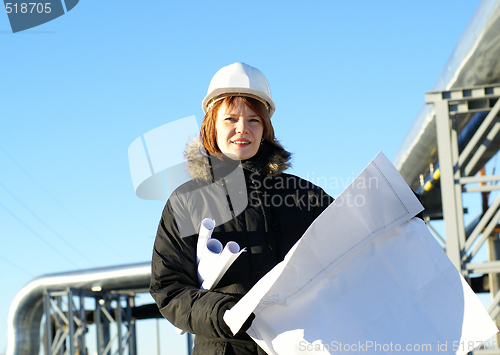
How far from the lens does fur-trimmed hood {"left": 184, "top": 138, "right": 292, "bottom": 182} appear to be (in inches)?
74.7

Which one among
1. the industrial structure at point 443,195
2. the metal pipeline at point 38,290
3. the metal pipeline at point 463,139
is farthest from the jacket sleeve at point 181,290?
the metal pipeline at point 38,290

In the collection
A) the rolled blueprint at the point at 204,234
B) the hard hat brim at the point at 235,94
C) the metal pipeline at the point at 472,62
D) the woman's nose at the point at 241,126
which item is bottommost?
the rolled blueprint at the point at 204,234

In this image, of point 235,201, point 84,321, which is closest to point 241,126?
point 235,201

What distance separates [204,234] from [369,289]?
52 cm

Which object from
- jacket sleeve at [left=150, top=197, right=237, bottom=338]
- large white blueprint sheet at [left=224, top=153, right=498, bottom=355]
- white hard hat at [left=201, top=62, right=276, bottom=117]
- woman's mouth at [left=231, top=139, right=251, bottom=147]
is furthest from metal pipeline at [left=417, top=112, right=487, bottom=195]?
jacket sleeve at [left=150, top=197, right=237, bottom=338]

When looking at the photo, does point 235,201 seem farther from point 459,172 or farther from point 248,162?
point 459,172

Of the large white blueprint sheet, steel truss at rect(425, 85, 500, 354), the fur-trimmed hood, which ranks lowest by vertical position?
the large white blueprint sheet

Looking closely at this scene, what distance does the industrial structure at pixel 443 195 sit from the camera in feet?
19.2

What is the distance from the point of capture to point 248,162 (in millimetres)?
1900

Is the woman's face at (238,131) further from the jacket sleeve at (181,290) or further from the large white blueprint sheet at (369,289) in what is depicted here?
the large white blueprint sheet at (369,289)

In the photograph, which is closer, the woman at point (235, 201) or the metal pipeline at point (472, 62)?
the woman at point (235, 201)

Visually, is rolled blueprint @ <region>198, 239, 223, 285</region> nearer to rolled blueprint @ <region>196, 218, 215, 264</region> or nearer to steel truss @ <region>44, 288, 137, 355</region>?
rolled blueprint @ <region>196, 218, 215, 264</region>

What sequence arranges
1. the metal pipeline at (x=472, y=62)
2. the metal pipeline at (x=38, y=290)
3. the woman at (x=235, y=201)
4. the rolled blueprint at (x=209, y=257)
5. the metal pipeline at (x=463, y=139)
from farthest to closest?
the metal pipeline at (x=38, y=290), the metal pipeline at (x=463, y=139), the metal pipeline at (x=472, y=62), the woman at (x=235, y=201), the rolled blueprint at (x=209, y=257)

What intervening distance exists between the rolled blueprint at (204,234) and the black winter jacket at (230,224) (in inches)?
2.2
